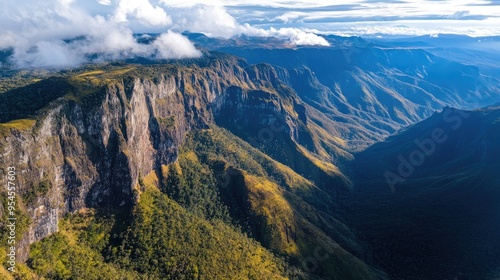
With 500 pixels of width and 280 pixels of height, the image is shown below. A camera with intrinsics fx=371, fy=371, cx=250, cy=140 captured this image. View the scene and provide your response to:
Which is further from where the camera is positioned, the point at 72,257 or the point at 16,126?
the point at 72,257

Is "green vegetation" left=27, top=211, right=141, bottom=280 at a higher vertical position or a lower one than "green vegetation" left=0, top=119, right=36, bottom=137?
lower

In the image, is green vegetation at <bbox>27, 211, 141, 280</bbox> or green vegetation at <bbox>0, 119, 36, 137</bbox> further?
green vegetation at <bbox>27, 211, 141, 280</bbox>

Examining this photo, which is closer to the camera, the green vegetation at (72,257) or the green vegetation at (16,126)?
the green vegetation at (16,126)

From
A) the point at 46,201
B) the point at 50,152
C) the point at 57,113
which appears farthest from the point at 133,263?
the point at 57,113

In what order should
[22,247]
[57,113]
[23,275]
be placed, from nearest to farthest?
[23,275] < [22,247] < [57,113]

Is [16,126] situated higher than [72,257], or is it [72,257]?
[16,126]

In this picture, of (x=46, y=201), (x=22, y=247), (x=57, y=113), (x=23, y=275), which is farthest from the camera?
(x=57, y=113)

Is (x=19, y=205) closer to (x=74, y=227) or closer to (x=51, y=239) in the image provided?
(x=51, y=239)

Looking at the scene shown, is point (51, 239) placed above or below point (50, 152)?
below

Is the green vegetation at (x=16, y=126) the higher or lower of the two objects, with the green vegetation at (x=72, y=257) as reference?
higher

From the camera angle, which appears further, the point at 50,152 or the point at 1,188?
the point at 50,152

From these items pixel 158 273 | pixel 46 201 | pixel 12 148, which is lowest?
pixel 158 273
